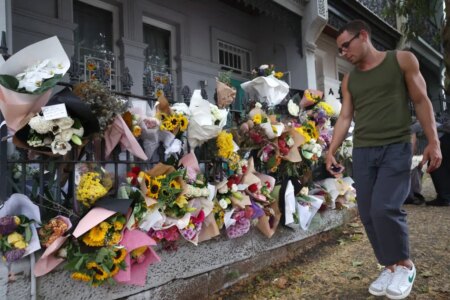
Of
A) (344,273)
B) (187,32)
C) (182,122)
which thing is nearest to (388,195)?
(344,273)

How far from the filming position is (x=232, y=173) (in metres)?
3.48

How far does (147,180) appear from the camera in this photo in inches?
106

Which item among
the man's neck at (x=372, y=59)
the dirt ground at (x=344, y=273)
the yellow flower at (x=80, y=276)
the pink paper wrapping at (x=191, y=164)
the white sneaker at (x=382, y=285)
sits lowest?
the dirt ground at (x=344, y=273)

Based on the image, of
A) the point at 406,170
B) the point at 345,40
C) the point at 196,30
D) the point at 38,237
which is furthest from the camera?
the point at 196,30

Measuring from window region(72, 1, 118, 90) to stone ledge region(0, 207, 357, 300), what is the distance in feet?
12.7

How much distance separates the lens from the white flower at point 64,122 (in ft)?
7.39

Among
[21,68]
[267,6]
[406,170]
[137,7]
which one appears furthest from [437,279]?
[137,7]

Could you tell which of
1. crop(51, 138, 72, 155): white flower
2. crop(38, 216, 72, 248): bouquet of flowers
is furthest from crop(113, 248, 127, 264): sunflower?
crop(51, 138, 72, 155): white flower

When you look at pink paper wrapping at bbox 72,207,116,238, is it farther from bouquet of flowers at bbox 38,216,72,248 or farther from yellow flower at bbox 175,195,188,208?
yellow flower at bbox 175,195,188,208

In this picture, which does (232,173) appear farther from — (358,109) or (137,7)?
(137,7)

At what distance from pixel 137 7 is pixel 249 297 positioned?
548cm

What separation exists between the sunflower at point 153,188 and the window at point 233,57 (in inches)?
246

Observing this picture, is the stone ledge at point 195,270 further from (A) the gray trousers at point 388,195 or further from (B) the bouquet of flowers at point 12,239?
(A) the gray trousers at point 388,195

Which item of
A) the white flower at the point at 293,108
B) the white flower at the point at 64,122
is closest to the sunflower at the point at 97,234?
the white flower at the point at 64,122
